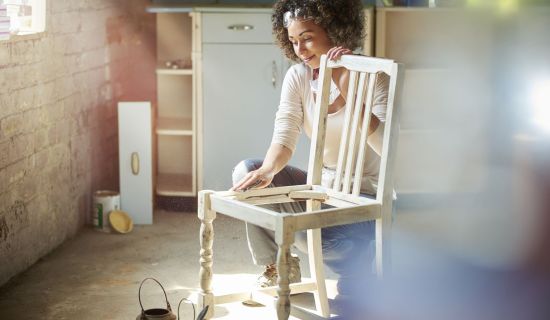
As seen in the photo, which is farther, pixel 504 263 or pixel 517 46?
pixel 517 46

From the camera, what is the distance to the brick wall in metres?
3.54

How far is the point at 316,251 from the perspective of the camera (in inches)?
115

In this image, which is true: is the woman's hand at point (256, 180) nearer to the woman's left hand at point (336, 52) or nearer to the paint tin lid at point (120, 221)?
the woman's left hand at point (336, 52)

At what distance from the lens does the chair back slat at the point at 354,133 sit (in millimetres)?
2697

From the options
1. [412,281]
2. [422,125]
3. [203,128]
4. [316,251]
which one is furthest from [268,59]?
[316,251]

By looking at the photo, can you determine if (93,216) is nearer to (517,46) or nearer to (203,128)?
(203,128)

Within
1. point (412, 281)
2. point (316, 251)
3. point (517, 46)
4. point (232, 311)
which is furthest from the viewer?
point (517, 46)

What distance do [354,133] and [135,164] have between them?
2.05 metres

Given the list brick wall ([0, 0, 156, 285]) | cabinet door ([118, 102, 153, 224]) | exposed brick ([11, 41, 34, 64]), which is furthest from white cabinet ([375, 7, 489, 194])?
exposed brick ([11, 41, 34, 64])

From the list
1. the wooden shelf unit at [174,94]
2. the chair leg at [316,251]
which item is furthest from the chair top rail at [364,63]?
the wooden shelf unit at [174,94]

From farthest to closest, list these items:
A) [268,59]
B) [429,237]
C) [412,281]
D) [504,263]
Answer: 1. [268,59]
2. [429,237]
3. [504,263]
4. [412,281]

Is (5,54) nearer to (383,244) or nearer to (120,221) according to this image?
(120,221)

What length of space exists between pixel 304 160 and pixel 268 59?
1.75 ft

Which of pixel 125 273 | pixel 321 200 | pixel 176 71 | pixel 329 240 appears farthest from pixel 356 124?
pixel 176 71
